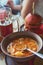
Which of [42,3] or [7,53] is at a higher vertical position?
[42,3]

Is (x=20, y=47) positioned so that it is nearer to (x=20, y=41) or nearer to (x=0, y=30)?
(x=20, y=41)

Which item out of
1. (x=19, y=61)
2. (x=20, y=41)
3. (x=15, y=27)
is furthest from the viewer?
(x=15, y=27)

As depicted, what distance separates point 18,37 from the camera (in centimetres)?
85

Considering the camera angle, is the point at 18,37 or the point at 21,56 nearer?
the point at 21,56

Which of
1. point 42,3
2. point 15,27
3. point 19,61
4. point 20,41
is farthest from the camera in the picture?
point 42,3

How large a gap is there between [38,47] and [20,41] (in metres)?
0.10

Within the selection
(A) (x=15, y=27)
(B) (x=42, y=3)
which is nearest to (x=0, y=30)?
(A) (x=15, y=27)

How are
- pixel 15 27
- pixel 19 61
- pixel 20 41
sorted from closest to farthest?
pixel 19 61, pixel 20 41, pixel 15 27

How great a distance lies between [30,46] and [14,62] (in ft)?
0.34

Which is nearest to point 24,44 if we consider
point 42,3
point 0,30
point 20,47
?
point 20,47

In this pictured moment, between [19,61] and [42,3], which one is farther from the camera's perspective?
[42,3]

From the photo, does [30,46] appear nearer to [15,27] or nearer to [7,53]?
[7,53]

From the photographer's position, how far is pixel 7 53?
0.73m

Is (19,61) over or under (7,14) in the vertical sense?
under
